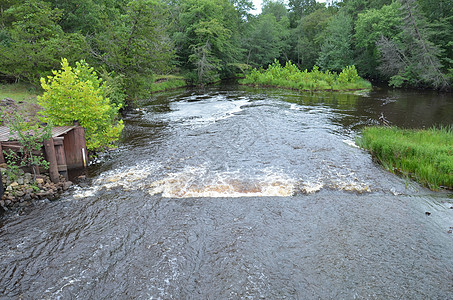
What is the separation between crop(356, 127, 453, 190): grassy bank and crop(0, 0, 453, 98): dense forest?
14.9 metres

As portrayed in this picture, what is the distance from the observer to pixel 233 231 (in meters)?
7.53

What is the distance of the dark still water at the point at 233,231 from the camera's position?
576cm

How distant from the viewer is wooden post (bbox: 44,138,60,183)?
9289mm

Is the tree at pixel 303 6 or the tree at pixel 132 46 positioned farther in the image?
the tree at pixel 303 6

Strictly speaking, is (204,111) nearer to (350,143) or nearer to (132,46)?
(132,46)

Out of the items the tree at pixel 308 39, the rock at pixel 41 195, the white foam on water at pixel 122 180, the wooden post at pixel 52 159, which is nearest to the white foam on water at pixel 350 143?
the white foam on water at pixel 122 180

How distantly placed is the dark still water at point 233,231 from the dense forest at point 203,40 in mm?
10672

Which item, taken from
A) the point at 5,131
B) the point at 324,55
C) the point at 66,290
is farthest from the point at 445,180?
the point at 324,55

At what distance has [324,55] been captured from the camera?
2008 inches

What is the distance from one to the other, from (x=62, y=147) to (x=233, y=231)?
6.31 meters

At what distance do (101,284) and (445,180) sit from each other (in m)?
10.4

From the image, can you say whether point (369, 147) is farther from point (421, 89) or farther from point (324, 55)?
point (324, 55)

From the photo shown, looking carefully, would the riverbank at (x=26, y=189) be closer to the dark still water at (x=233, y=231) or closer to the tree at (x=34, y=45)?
the dark still water at (x=233, y=231)

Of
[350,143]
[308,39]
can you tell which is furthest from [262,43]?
[350,143]
